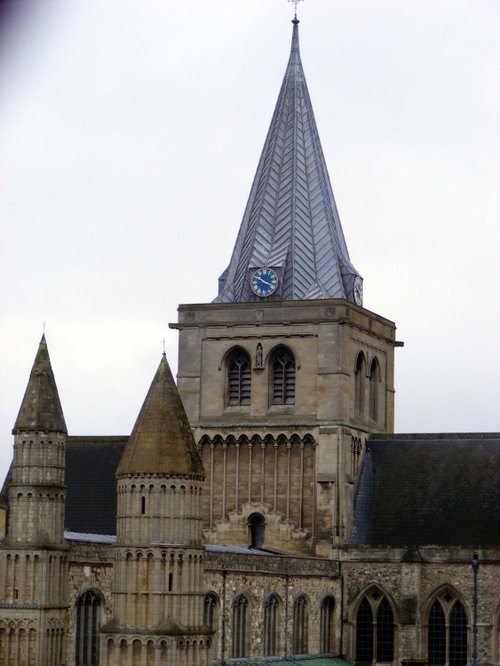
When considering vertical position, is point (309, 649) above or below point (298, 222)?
below

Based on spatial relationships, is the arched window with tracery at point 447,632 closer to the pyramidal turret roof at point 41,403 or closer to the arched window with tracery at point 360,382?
the arched window with tracery at point 360,382

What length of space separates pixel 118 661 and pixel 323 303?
28.0 m

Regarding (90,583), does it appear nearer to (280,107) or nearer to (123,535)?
(123,535)

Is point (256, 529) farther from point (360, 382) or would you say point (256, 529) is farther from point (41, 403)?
point (41, 403)

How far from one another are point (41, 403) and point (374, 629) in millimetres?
23730

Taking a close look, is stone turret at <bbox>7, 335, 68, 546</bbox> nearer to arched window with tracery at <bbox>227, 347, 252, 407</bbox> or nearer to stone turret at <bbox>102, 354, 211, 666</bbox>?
stone turret at <bbox>102, 354, 211, 666</bbox>

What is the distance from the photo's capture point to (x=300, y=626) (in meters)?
97.8

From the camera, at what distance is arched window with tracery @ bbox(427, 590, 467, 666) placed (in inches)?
3907

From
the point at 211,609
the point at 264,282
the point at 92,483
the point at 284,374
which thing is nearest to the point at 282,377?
the point at 284,374

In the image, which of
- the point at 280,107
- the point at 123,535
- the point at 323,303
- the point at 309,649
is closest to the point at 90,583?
the point at 123,535

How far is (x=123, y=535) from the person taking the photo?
81875 millimetres

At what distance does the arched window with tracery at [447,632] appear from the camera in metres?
99.2

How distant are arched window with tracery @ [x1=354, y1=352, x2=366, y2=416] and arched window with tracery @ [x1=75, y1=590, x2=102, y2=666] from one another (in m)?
24.2

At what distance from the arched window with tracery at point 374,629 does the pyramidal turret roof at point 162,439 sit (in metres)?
20.2
